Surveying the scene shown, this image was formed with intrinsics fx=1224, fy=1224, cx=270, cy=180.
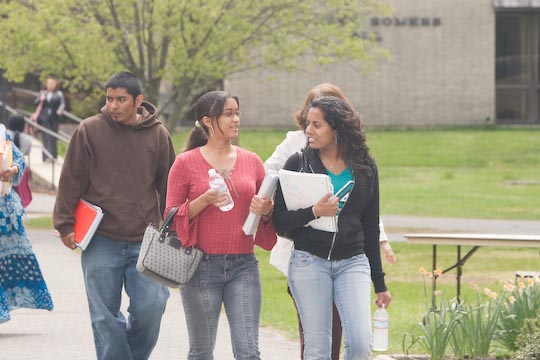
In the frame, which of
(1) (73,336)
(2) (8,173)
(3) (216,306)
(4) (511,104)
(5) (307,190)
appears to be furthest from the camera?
(4) (511,104)

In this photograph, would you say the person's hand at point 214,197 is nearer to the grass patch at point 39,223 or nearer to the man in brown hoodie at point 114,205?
the man in brown hoodie at point 114,205

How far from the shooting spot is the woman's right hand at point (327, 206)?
19.6 ft

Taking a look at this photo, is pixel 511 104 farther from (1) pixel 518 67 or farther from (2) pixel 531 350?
(2) pixel 531 350

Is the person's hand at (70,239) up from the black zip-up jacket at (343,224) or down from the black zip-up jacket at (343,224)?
down

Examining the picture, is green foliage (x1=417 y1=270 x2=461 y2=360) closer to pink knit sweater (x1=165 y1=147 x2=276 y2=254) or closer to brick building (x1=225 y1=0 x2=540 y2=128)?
pink knit sweater (x1=165 y1=147 x2=276 y2=254)

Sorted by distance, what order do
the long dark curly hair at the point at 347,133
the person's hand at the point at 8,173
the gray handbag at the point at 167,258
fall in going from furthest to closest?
the person's hand at the point at 8,173, the long dark curly hair at the point at 347,133, the gray handbag at the point at 167,258

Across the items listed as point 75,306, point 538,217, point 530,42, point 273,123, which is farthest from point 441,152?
Result: point 75,306

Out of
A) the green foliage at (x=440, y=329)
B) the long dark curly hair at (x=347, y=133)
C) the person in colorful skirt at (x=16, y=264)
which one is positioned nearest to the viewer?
the long dark curly hair at (x=347, y=133)

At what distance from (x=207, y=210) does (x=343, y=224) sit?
687mm

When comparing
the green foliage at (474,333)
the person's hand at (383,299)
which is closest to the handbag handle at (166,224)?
the person's hand at (383,299)

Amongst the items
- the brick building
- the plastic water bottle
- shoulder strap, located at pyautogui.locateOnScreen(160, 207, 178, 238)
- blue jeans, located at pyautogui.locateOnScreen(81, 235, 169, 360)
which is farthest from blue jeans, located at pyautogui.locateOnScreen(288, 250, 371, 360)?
the brick building

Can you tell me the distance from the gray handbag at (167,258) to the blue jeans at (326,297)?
21.1 inches

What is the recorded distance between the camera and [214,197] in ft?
19.6

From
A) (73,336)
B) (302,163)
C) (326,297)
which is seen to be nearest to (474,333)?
(326,297)
